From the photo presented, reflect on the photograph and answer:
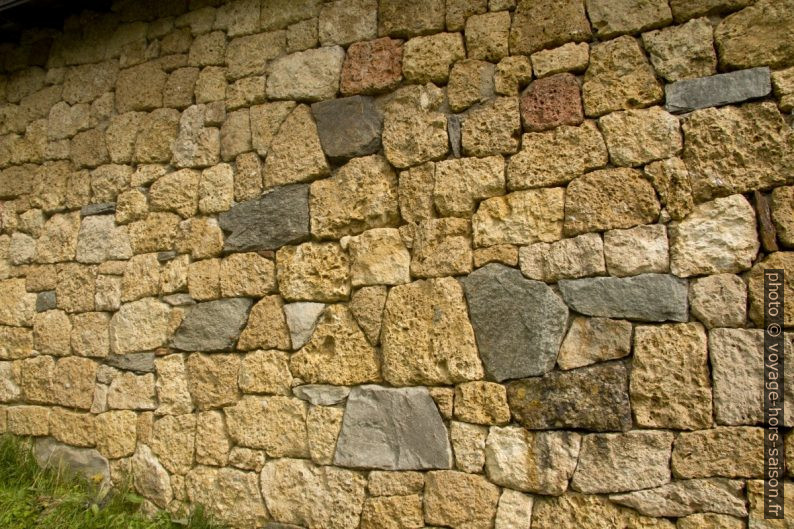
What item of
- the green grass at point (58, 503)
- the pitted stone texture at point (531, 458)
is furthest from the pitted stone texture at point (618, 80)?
the green grass at point (58, 503)

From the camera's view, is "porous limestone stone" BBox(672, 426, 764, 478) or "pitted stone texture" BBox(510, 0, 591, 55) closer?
"porous limestone stone" BBox(672, 426, 764, 478)

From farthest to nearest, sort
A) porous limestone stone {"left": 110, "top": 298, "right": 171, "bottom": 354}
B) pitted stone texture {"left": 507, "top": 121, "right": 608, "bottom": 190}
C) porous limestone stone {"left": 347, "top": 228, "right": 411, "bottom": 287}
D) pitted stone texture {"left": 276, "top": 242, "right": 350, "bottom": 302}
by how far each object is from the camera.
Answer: porous limestone stone {"left": 110, "top": 298, "right": 171, "bottom": 354} → pitted stone texture {"left": 276, "top": 242, "right": 350, "bottom": 302} → porous limestone stone {"left": 347, "top": 228, "right": 411, "bottom": 287} → pitted stone texture {"left": 507, "top": 121, "right": 608, "bottom": 190}

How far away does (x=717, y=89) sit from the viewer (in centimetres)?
228

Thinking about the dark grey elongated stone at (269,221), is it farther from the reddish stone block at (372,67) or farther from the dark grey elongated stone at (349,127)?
the reddish stone block at (372,67)

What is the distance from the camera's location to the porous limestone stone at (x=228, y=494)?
2.82 meters

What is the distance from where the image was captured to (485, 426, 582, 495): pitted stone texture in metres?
2.31

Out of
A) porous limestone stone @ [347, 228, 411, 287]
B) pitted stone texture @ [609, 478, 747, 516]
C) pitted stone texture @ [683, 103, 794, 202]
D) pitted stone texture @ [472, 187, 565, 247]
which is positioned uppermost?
pitted stone texture @ [683, 103, 794, 202]

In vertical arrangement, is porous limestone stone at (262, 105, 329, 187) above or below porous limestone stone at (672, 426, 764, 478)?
above

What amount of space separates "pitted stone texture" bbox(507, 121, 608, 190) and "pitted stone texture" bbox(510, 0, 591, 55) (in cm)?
41

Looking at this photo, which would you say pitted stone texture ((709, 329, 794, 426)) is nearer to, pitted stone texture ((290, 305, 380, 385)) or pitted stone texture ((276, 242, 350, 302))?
pitted stone texture ((290, 305, 380, 385))

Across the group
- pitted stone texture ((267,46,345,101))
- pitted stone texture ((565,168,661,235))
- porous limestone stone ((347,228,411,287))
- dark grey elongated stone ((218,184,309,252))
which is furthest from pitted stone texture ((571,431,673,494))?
pitted stone texture ((267,46,345,101))

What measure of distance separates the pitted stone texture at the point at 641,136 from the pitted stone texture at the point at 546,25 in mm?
433

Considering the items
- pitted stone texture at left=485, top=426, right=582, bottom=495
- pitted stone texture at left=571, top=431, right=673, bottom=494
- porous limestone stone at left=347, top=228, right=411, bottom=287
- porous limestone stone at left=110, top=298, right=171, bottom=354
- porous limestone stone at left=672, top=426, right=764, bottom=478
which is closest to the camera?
porous limestone stone at left=672, top=426, right=764, bottom=478

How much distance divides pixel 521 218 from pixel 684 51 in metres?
0.94
